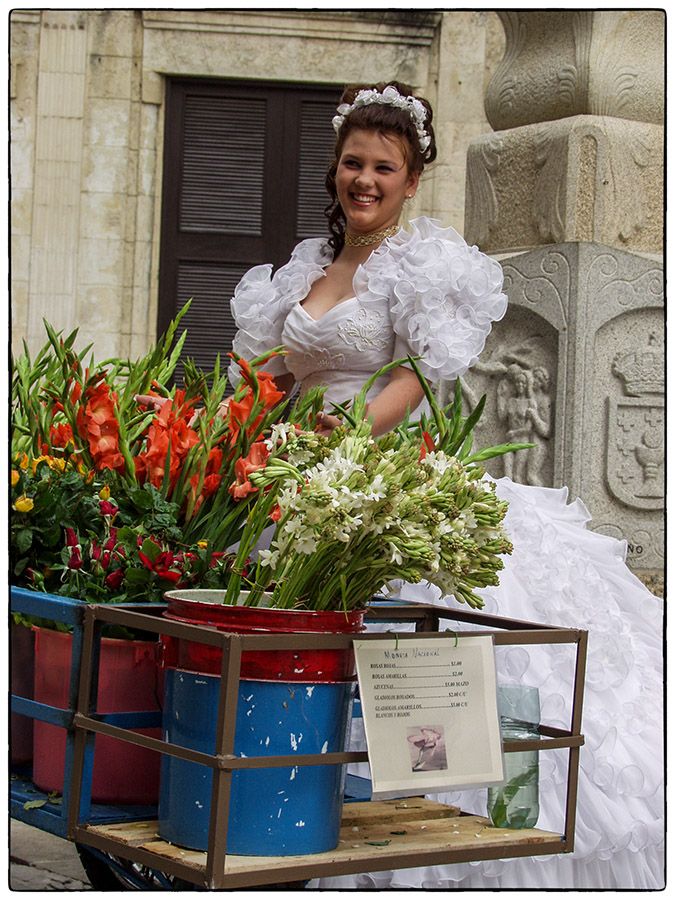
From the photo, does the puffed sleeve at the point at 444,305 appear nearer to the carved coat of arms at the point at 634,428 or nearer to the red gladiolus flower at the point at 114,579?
the red gladiolus flower at the point at 114,579

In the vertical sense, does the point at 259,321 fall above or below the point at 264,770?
above

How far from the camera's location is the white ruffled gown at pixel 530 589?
2340mm

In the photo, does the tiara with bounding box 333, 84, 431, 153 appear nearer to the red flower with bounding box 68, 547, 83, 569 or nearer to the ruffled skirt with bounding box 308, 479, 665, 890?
the ruffled skirt with bounding box 308, 479, 665, 890

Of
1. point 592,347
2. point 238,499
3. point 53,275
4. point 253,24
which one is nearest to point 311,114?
point 253,24

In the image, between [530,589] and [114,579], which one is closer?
[114,579]

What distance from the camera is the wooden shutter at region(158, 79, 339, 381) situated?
34.3ft

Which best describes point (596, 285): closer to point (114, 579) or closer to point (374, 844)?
point (114, 579)

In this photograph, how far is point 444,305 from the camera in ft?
9.05

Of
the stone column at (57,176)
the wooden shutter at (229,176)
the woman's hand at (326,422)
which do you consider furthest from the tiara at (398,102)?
the wooden shutter at (229,176)

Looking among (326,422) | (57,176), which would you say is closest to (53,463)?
(326,422)

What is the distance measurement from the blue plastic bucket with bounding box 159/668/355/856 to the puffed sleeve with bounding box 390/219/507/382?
1073 millimetres

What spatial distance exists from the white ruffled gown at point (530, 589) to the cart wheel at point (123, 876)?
25cm

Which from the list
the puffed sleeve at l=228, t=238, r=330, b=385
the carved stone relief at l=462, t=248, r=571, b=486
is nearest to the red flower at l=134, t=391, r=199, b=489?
the puffed sleeve at l=228, t=238, r=330, b=385

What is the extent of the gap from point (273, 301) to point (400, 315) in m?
0.47
